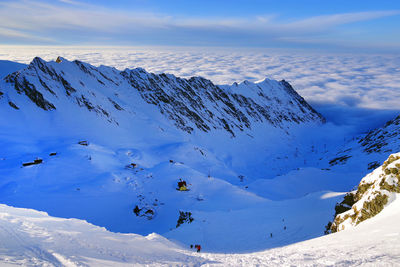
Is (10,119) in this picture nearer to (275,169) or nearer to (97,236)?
(97,236)

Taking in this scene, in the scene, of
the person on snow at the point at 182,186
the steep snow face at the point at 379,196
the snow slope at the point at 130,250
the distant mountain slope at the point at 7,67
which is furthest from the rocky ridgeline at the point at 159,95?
the steep snow face at the point at 379,196

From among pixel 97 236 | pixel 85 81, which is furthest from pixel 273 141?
pixel 97 236

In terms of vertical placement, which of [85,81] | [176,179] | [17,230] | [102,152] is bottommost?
[17,230]

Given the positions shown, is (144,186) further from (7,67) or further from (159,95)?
(7,67)

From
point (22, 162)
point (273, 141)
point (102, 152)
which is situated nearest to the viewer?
point (22, 162)

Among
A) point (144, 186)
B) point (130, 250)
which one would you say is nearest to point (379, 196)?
point (130, 250)
